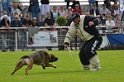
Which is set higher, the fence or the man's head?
the man's head

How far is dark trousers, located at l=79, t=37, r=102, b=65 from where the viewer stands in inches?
633

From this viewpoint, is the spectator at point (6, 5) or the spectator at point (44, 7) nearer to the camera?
the spectator at point (6, 5)

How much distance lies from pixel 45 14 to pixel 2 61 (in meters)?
13.2

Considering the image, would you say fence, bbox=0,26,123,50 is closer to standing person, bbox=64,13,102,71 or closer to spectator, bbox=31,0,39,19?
spectator, bbox=31,0,39,19

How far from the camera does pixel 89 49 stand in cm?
1608

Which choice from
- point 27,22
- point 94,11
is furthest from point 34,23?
point 94,11

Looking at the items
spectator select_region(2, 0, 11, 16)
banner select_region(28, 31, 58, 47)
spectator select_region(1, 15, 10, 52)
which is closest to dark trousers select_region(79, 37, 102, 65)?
banner select_region(28, 31, 58, 47)

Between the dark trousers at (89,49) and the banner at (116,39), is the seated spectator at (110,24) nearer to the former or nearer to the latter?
the banner at (116,39)

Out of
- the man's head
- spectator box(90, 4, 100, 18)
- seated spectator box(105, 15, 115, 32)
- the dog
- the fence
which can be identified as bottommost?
the fence

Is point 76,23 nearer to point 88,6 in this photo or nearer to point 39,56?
point 39,56

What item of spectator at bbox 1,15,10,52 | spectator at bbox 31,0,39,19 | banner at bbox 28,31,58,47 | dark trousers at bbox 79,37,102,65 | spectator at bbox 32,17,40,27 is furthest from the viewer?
spectator at bbox 31,0,39,19

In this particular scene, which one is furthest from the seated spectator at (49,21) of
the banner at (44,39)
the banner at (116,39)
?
the banner at (116,39)

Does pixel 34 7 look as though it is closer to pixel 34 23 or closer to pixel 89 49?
pixel 34 23

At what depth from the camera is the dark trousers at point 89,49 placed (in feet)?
52.7
